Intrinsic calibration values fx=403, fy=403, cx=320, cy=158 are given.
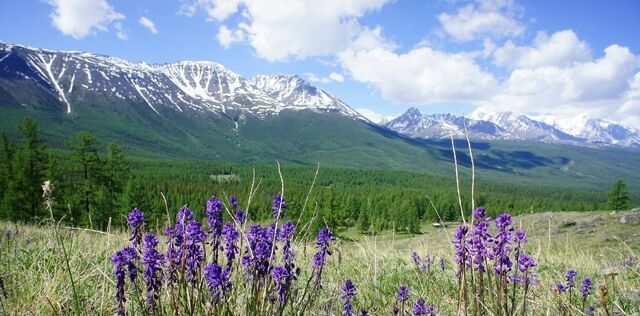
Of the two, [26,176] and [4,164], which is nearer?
[26,176]

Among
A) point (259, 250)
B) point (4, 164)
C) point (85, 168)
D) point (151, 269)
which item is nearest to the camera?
point (259, 250)

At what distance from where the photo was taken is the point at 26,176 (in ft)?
116

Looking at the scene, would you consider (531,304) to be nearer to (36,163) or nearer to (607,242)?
(607,242)

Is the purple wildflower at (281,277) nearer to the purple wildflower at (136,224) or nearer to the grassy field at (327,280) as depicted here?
the grassy field at (327,280)

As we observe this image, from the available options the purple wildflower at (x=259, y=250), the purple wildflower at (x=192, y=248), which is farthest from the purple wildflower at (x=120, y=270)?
the purple wildflower at (x=259, y=250)

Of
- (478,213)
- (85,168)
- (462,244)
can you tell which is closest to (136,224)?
(462,244)

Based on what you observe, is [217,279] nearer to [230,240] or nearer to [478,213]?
[230,240]

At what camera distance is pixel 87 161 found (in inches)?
1519

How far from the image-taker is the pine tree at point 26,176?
3497 centimetres

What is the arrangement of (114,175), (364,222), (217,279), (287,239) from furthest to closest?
(364,222) < (114,175) < (287,239) < (217,279)

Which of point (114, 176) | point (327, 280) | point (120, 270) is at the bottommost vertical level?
point (114, 176)

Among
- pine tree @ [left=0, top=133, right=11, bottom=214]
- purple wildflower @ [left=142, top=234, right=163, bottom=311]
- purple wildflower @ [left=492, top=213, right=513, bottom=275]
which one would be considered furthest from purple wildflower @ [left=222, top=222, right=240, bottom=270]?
pine tree @ [left=0, top=133, right=11, bottom=214]

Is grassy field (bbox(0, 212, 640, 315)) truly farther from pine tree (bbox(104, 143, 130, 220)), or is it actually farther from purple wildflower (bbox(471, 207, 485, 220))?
pine tree (bbox(104, 143, 130, 220))

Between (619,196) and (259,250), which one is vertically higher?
(619,196)
